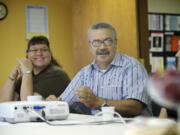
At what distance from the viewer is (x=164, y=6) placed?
480cm

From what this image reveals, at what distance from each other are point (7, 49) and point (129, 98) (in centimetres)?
242

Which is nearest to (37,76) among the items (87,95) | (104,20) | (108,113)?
(87,95)

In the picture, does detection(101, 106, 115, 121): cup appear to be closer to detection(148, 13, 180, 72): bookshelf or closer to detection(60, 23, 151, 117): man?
detection(60, 23, 151, 117): man

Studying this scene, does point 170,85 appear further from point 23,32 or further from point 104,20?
point 23,32

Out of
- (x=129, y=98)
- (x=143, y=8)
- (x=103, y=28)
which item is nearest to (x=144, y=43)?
(x=143, y=8)

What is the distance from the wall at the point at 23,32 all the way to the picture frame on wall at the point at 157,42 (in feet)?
3.71

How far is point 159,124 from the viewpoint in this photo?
1.82ft

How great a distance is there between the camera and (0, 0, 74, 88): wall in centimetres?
420

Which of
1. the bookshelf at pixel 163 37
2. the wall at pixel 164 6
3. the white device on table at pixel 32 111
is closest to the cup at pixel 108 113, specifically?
the white device on table at pixel 32 111

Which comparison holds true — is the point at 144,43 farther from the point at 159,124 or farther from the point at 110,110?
the point at 159,124

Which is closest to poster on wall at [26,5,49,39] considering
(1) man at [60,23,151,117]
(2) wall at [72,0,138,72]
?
(2) wall at [72,0,138,72]

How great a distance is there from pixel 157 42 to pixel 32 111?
11.1 feet

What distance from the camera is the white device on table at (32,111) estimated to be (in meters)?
1.60

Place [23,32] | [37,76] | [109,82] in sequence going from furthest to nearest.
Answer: [23,32] < [37,76] < [109,82]
